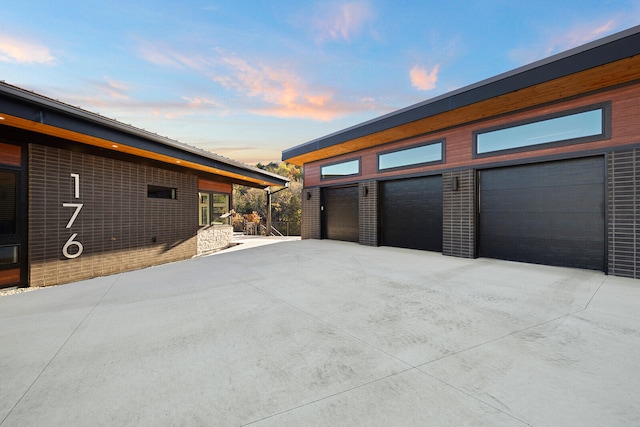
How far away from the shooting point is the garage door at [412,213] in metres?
7.95

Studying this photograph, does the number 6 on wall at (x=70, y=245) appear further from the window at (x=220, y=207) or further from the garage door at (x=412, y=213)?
the garage door at (x=412, y=213)

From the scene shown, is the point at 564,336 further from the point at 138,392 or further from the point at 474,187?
the point at 474,187

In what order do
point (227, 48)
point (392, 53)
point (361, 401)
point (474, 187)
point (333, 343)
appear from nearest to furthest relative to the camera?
point (361, 401), point (333, 343), point (474, 187), point (227, 48), point (392, 53)

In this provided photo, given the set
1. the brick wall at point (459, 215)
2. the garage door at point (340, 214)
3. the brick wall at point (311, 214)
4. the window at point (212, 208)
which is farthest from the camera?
the brick wall at point (311, 214)

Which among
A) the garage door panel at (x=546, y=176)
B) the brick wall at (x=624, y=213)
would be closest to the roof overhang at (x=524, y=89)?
the garage door panel at (x=546, y=176)

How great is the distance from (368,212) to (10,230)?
957cm

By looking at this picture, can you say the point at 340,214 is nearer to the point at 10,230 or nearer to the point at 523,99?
the point at 523,99

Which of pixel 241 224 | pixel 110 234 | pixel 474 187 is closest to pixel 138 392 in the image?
pixel 110 234

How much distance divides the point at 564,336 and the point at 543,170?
5.08 meters

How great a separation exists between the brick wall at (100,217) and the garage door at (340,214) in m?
5.97

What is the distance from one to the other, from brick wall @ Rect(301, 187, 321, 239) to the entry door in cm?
917

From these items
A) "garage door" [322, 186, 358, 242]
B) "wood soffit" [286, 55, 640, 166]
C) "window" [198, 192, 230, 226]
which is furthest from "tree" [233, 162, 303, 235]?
"wood soffit" [286, 55, 640, 166]

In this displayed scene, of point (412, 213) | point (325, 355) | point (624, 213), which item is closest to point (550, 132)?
point (624, 213)

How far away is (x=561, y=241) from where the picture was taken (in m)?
5.71
